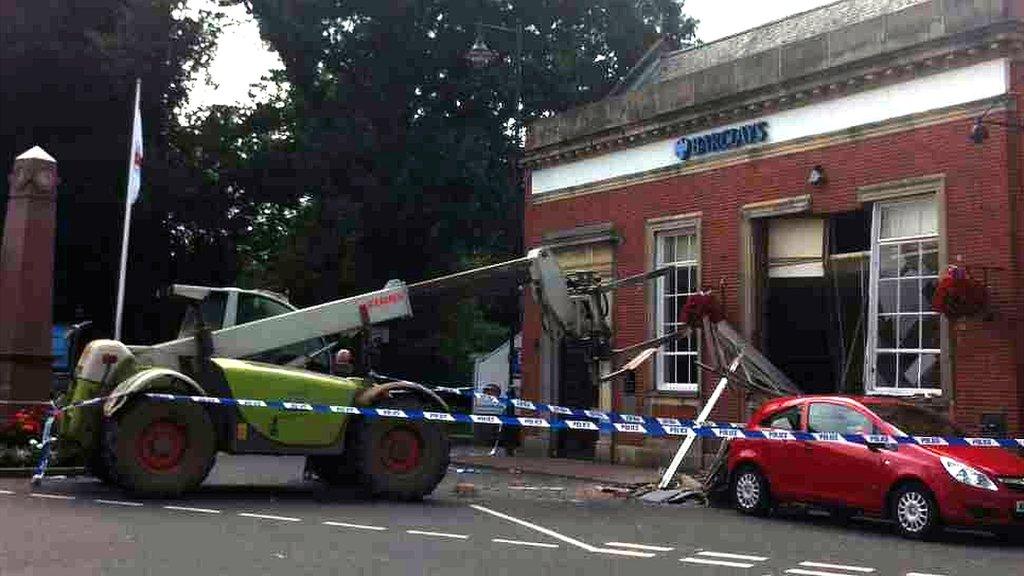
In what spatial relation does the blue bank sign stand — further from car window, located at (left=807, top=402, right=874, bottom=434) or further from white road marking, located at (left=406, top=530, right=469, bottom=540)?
white road marking, located at (left=406, top=530, right=469, bottom=540)

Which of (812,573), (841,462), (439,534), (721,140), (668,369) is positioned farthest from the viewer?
(668,369)

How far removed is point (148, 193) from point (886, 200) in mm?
19625

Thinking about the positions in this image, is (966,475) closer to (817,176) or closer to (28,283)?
(817,176)

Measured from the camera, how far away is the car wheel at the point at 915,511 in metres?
11.8

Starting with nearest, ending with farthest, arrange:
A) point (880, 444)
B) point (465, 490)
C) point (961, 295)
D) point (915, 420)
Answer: point (880, 444), point (915, 420), point (961, 295), point (465, 490)

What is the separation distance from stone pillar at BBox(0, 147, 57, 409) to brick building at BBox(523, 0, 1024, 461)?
10.1m

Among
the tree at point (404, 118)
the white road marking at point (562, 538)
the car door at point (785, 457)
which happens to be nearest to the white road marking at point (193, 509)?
the white road marking at point (562, 538)

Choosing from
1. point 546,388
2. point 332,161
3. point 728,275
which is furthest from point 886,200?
point 332,161

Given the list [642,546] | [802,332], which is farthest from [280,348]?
[802,332]

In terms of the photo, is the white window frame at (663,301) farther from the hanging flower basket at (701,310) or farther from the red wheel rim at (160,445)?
the red wheel rim at (160,445)

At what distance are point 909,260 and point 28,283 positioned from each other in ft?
42.9

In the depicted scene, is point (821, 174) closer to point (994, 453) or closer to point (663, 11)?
point (994, 453)

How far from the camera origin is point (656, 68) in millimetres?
25891

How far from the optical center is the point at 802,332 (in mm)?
19141
